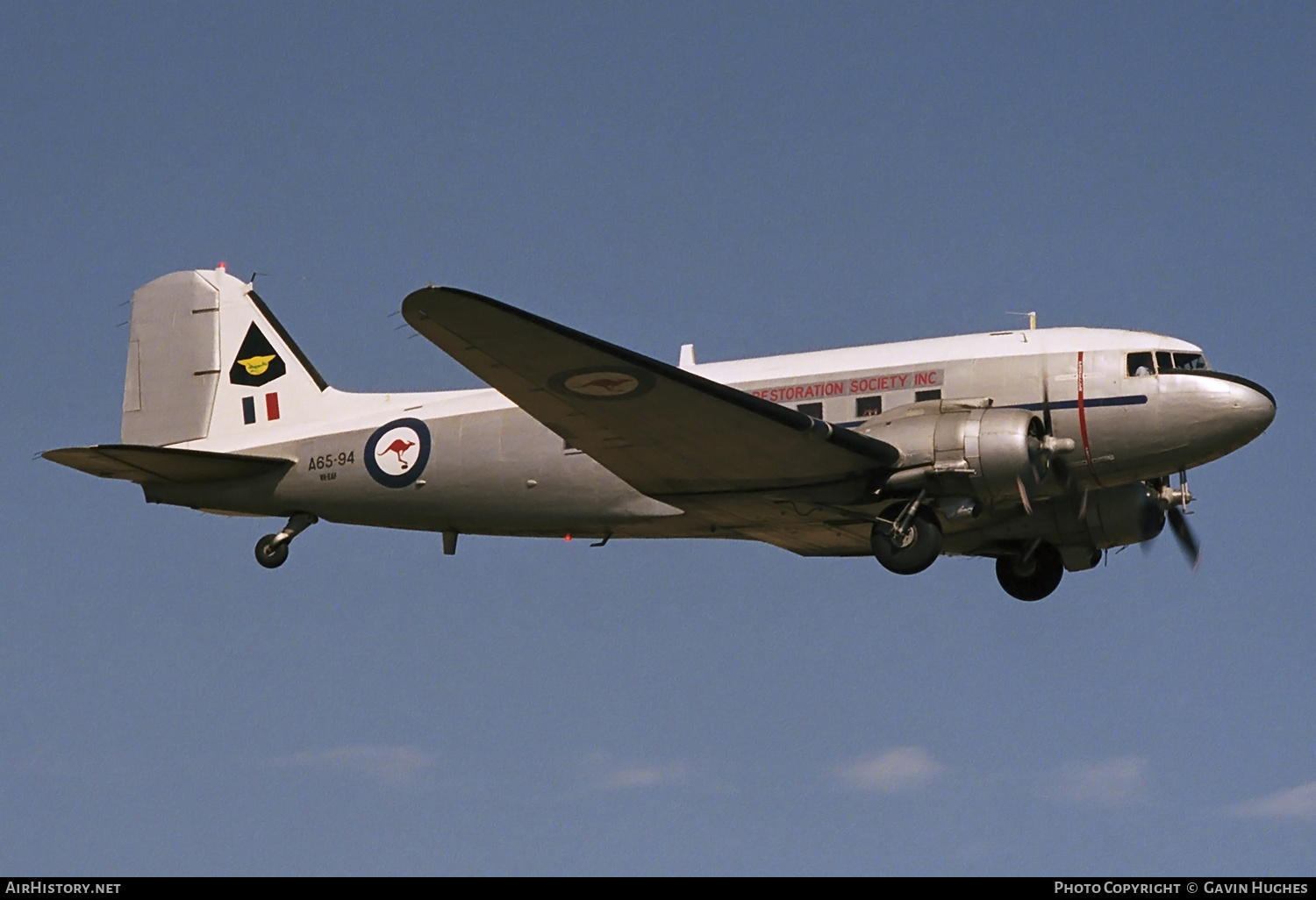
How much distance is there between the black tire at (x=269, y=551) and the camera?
66.3ft

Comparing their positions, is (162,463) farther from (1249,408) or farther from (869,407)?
(1249,408)

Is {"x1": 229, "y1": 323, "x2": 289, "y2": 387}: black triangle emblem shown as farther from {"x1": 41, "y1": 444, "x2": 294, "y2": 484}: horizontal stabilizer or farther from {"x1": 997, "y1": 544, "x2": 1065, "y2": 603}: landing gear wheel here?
{"x1": 997, "y1": 544, "x2": 1065, "y2": 603}: landing gear wheel

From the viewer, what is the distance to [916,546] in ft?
57.2

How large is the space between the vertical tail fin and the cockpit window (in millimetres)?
10038

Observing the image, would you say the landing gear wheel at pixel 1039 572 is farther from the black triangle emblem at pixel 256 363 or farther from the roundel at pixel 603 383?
the black triangle emblem at pixel 256 363

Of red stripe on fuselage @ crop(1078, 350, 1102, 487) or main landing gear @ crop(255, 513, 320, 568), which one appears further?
main landing gear @ crop(255, 513, 320, 568)

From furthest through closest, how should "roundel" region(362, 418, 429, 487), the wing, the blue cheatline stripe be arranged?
"roundel" region(362, 418, 429, 487) < the blue cheatline stripe < the wing

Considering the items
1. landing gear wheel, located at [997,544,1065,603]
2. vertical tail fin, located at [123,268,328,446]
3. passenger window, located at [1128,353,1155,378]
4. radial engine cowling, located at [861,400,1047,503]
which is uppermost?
vertical tail fin, located at [123,268,328,446]

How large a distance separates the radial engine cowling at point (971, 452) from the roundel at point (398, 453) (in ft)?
17.7

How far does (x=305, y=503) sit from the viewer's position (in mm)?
20203

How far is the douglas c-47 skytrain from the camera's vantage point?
55.8 feet

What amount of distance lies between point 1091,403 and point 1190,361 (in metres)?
1.19

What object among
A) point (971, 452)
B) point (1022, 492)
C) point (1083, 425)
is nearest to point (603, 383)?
point (971, 452)

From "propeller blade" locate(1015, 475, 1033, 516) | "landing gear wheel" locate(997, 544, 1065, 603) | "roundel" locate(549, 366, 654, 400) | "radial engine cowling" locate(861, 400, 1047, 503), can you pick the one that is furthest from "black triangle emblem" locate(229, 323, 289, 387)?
"propeller blade" locate(1015, 475, 1033, 516)
